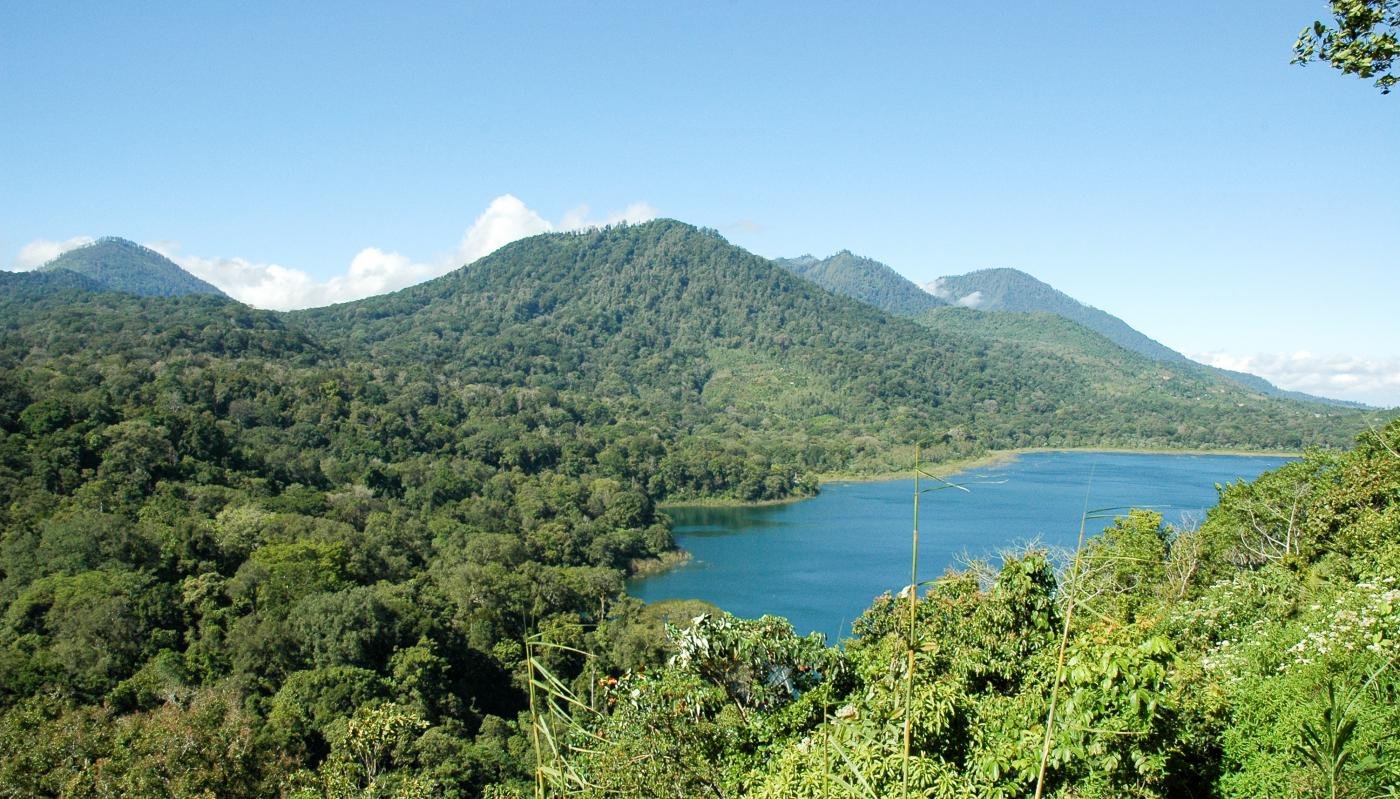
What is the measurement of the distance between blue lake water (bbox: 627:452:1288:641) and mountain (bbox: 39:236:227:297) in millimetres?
125393

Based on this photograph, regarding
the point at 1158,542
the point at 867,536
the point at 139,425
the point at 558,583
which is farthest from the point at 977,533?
the point at 139,425

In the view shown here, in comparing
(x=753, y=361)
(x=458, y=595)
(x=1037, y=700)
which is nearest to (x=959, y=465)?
(x=753, y=361)

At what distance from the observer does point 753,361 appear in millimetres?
107250

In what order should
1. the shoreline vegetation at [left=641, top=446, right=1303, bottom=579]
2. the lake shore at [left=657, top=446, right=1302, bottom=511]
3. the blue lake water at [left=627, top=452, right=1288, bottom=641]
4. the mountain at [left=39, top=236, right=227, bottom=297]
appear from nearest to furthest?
1. the blue lake water at [left=627, top=452, right=1288, bottom=641]
2. the shoreline vegetation at [left=641, top=446, right=1303, bottom=579]
3. the lake shore at [left=657, top=446, right=1302, bottom=511]
4. the mountain at [left=39, top=236, right=227, bottom=297]

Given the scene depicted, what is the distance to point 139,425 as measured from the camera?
1236 inches

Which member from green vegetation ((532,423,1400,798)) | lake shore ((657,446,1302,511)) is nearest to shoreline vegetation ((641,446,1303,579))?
lake shore ((657,446,1302,511))

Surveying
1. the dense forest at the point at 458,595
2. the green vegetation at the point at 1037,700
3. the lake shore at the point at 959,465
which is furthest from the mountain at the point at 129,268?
the green vegetation at the point at 1037,700

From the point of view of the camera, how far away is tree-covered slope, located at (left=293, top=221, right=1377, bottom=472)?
273 ft

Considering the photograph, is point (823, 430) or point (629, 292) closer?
point (823, 430)

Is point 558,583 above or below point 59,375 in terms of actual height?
below

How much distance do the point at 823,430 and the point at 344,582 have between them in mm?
62366

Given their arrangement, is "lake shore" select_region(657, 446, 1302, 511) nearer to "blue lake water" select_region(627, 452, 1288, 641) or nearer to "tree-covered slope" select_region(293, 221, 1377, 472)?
"blue lake water" select_region(627, 452, 1288, 641)

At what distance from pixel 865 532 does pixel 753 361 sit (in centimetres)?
6425

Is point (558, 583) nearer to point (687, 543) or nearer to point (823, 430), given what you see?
point (687, 543)
